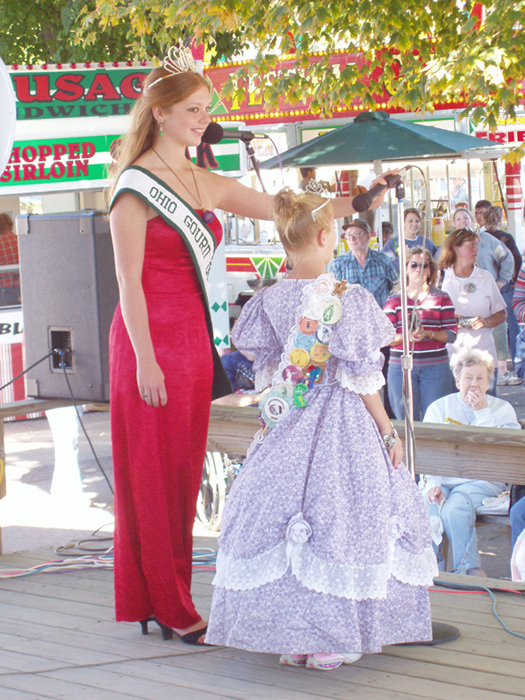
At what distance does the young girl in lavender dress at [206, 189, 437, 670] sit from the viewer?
232 centimetres

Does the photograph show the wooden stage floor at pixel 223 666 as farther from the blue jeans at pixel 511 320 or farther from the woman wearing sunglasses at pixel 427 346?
the blue jeans at pixel 511 320

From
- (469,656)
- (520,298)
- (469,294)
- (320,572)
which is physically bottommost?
(469,656)

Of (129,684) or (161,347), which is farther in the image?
(161,347)

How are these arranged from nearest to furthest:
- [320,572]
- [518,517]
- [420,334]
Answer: [320,572] → [518,517] → [420,334]

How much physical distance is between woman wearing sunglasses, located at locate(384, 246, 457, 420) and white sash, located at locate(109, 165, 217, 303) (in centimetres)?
324

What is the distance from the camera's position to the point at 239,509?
246 centimetres

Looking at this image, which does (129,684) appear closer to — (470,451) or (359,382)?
(359,382)

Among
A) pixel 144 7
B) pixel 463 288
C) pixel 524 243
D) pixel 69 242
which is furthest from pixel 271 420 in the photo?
pixel 524 243

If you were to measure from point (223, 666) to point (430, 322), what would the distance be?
364cm

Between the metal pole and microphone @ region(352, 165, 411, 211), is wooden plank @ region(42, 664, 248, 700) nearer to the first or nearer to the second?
the metal pole

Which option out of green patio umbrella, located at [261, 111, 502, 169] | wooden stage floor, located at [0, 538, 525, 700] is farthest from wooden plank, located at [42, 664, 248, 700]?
green patio umbrella, located at [261, 111, 502, 169]

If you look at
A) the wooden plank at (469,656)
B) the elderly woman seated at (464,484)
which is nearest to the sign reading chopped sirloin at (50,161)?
the elderly woman seated at (464,484)

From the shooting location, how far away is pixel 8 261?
9.27m

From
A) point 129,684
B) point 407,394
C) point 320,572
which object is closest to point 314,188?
point 407,394
